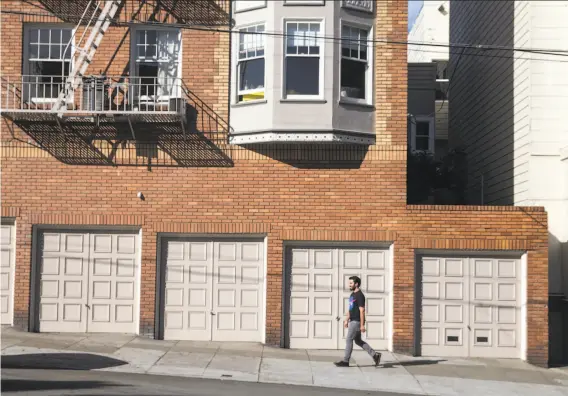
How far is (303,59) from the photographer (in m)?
14.7

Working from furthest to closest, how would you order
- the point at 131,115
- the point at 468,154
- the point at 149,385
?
the point at 468,154
the point at 131,115
the point at 149,385

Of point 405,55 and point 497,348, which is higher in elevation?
point 405,55

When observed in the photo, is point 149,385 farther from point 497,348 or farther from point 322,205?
point 497,348

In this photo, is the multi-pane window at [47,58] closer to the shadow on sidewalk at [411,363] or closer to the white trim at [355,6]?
the white trim at [355,6]

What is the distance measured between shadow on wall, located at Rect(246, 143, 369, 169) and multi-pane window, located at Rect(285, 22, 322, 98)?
109cm

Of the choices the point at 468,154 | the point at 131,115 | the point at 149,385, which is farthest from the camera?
the point at 468,154

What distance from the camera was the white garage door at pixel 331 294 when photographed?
48.8ft

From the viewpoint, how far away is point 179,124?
14.9 m

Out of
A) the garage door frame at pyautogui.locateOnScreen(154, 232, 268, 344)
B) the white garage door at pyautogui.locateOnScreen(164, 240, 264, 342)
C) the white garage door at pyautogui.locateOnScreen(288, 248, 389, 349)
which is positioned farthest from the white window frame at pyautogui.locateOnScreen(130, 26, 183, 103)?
the white garage door at pyautogui.locateOnScreen(288, 248, 389, 349)

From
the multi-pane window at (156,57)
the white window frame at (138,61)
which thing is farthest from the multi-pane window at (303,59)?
the multi-pane window at (156,57)

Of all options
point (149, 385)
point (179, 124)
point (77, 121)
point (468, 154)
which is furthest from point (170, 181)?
point (468, 154)

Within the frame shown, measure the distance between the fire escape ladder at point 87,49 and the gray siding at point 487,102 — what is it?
896 cm

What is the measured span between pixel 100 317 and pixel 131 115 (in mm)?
4140

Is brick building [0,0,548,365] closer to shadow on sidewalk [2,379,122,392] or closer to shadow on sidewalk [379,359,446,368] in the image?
shadow on sidewalk [379,359,446,368]
